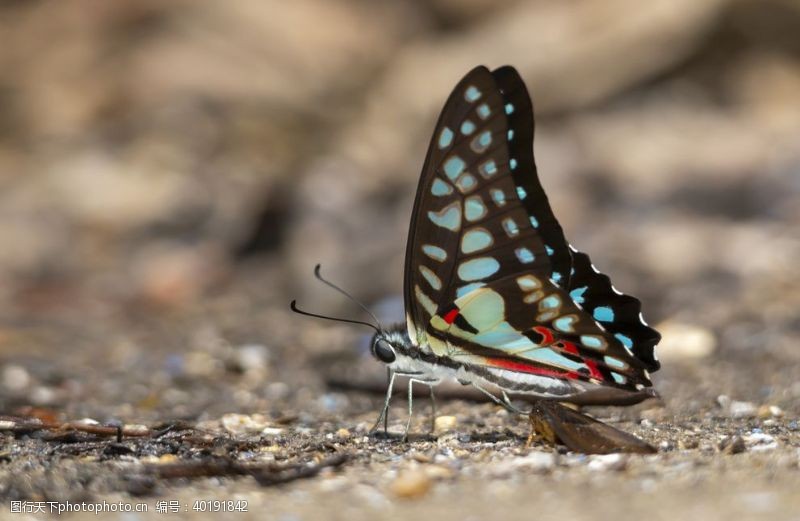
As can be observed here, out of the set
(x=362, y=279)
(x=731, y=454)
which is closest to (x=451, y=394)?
(x=731, y=454)

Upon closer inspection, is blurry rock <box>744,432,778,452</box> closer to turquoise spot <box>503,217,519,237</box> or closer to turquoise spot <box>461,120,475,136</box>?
turquoise spot <box>503,217,519,237</box>

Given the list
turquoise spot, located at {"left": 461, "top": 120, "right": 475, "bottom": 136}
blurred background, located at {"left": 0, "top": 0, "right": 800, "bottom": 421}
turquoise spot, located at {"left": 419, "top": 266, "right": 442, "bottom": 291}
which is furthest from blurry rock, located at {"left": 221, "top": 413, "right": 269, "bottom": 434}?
turquoise spot, located at {"left": 461, "top": 120, "right": 475, "bottom": 136}

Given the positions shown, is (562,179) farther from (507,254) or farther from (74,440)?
(74,440)

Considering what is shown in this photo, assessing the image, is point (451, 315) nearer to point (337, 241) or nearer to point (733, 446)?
point (733, 446)

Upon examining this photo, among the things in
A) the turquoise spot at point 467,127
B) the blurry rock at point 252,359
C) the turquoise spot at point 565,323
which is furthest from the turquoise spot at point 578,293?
the blurry rock at point 252,359

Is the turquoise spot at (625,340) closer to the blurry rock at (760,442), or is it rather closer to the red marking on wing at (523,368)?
the red marking on wing at (523,368)

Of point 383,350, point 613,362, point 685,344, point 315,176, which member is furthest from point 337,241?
point 613,362
